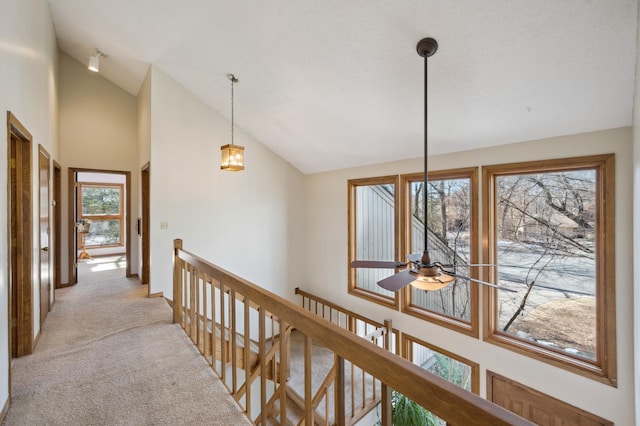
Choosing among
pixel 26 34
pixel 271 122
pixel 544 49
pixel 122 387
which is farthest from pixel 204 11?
pixel 122 387

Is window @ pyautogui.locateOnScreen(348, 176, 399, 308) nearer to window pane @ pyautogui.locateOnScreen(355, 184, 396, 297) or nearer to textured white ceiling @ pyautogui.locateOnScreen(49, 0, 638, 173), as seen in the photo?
window pane @ pyautogui.locateOnScreen(355, 184, 396, 297)

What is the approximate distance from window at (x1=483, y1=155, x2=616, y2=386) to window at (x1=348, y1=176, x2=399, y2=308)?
4.58ft

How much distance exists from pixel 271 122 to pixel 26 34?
274 cm

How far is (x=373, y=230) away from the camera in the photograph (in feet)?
16.3

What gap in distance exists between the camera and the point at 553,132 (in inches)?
113

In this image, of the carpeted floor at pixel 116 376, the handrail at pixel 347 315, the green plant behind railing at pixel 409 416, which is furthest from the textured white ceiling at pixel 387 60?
the green plant behind railing at pixel 409 416

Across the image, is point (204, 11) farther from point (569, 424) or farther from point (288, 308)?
point (569, 424)

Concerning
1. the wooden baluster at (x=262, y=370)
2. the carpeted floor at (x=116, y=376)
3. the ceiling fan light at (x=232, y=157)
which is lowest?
the carpeted floor at (x=116, y=376)

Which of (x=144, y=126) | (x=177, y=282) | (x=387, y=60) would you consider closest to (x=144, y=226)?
(x=144, y=126)

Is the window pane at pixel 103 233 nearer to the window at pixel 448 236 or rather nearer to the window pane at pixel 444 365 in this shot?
the window at pixel 448 236

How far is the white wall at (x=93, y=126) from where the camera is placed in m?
4.85

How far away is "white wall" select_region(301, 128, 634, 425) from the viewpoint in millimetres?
2496

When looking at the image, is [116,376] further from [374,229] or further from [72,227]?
[72,227]

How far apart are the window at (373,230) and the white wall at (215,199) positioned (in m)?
1.39
